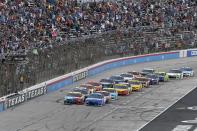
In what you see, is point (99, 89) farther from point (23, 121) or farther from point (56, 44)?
point (23, 121)

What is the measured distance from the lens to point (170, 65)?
257 feet

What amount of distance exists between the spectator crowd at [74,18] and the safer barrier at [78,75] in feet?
13.0

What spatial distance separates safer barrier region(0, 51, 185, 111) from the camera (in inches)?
1939

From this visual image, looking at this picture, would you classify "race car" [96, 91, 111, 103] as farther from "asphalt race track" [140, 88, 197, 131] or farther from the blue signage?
the blue signage

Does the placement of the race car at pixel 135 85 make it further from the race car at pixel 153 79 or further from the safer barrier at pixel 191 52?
the safer barrier at pixel 191 52

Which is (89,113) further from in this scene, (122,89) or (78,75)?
(78,75)

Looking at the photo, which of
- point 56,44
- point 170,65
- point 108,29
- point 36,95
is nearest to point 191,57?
point 170,65

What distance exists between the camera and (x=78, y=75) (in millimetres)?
62438

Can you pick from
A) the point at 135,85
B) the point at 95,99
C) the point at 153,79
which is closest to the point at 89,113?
the point at 95,99

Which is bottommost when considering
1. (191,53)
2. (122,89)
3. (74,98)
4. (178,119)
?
(178,119)

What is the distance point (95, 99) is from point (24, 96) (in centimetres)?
596

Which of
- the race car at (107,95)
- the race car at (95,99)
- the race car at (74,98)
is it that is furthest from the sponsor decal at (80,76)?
the race car at (95,99)

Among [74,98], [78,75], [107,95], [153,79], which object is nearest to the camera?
[74,98]

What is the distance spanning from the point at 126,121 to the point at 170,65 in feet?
116
